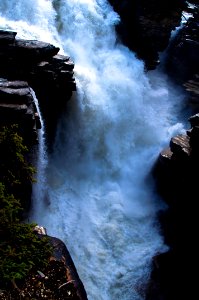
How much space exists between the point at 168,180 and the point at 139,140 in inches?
107

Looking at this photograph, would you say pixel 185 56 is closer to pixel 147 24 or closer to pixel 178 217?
pixel 147 24

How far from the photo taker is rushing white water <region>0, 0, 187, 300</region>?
1323 centimetres

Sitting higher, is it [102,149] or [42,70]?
[42,70]

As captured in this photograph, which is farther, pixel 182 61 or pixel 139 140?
pixel 182 61

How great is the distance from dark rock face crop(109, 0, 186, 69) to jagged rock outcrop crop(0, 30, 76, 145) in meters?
7.53

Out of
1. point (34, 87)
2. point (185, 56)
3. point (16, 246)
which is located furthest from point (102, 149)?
point (16, 246)

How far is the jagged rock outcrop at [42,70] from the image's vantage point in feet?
41.9

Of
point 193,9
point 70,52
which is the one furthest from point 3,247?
point 193,9

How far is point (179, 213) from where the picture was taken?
15.0 m

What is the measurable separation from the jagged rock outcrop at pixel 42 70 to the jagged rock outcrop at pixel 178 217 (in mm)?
5483

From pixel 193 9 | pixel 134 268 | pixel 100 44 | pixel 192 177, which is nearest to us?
pixel 134 268

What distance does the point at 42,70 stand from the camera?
1361cm

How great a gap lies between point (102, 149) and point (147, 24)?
948cm

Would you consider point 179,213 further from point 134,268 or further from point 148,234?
point 134,268
